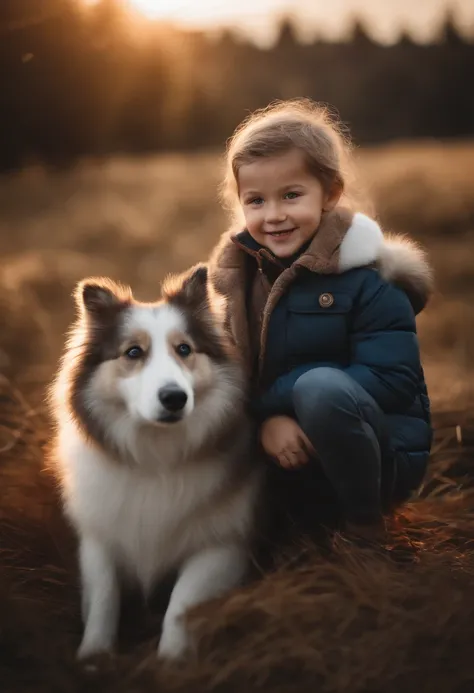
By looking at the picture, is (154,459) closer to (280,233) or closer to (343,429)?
(343,429)

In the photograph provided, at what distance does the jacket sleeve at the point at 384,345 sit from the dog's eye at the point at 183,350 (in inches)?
20.2

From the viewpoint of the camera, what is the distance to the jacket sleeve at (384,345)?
2439 millimetres

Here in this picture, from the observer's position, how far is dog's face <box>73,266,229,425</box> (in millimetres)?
2283

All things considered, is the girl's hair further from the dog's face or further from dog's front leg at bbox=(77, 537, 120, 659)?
dog's front leg at bbox=(77, 537, 120, 659)

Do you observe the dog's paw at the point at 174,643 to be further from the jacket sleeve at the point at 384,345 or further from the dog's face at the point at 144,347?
the jacket sleeve at the point at 384,345

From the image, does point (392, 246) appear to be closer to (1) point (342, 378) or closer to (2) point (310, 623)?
(1) point (342, 378)

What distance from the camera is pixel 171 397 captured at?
2.19 metres

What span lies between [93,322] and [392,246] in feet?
3.35

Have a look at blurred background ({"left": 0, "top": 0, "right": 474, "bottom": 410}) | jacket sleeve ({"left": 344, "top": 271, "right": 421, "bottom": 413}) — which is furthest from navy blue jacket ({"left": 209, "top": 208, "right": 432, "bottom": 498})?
blurred background ({"left": 0, "top": 0, "right": 474, "bottom": 410})

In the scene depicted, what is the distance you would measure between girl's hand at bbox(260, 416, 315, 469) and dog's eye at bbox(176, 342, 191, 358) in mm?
362

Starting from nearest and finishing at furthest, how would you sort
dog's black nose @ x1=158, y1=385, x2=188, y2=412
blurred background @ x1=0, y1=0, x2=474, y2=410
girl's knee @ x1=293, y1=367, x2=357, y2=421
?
dog's black nose @ x1=158, y1=385, x2=188, y2=412
girl's knee @ x1=293, y1=367, x2=357, y2=421
blurred background @ x1=0, y1=0, x2=474, y2=410

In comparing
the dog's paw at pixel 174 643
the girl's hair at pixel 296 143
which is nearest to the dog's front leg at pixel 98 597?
the dog's paw at pixel 174 643

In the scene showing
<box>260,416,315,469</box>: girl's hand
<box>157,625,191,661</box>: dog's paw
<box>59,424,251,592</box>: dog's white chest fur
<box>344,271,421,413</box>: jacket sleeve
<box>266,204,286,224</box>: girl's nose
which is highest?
<box>266,204,286,224</box>: girl's nose

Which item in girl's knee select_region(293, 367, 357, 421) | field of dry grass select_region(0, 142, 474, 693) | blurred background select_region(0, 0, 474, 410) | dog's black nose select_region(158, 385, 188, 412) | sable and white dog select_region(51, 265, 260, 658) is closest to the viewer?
field of dry grass select_region(0, 142, 474, 693)
